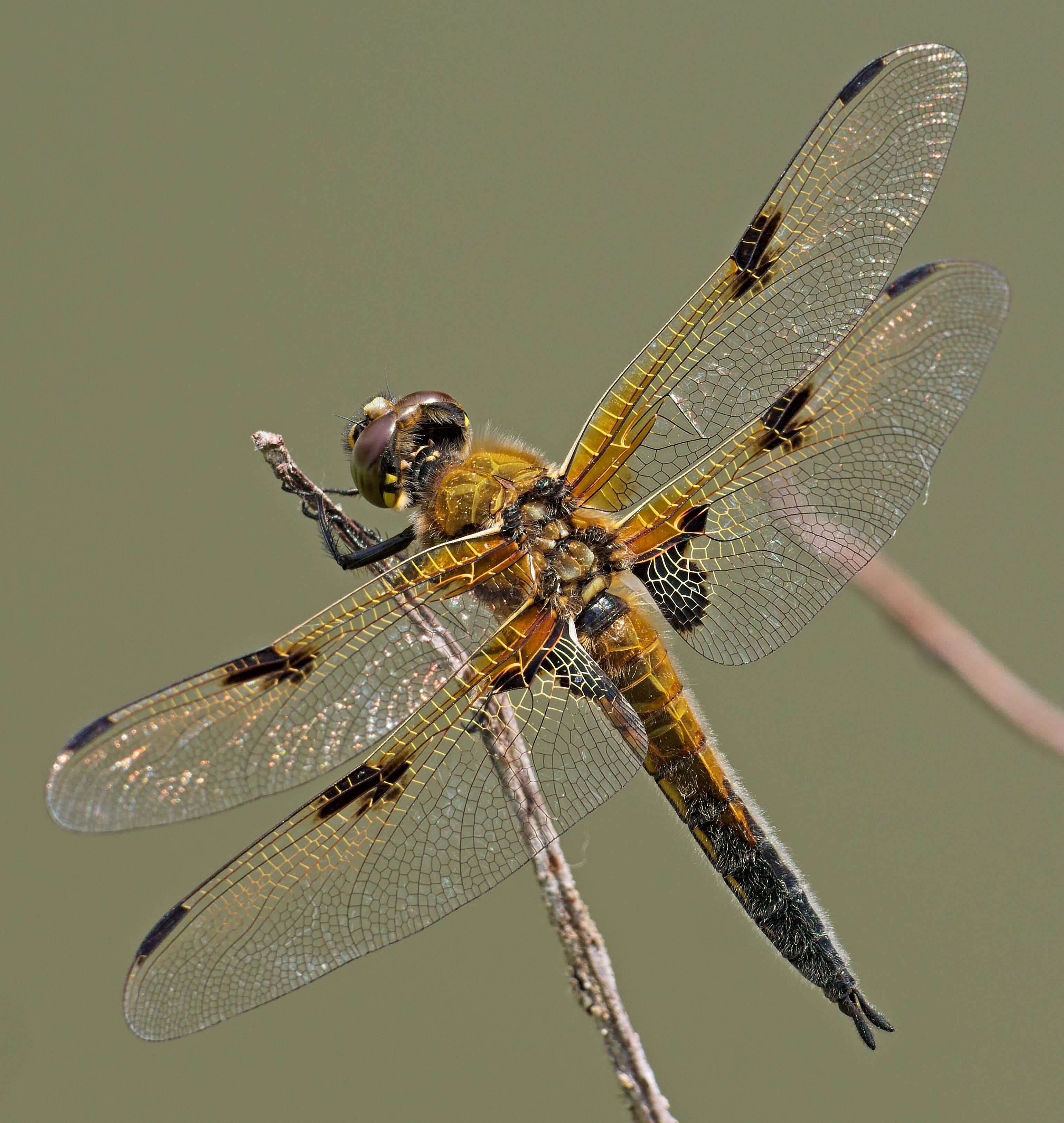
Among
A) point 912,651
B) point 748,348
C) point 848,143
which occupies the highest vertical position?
point 848,143

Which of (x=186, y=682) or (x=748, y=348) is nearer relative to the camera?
(x=186, y=682)

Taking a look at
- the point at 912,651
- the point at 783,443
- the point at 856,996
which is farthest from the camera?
the point at 912,651

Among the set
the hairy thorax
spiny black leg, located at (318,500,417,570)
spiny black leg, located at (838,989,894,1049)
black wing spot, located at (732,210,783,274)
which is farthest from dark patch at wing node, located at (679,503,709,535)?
spiny black leg, located at (838,989,894,1049)

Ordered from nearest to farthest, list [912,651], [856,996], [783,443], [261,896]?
[261,896] → [856,996] → [783,443] → [912,651]

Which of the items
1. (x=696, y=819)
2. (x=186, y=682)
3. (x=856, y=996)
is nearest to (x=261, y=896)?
(x=186, y=682)

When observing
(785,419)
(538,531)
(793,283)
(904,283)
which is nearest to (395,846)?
(538,531)

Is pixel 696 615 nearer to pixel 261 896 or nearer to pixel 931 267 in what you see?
pixel 931 267

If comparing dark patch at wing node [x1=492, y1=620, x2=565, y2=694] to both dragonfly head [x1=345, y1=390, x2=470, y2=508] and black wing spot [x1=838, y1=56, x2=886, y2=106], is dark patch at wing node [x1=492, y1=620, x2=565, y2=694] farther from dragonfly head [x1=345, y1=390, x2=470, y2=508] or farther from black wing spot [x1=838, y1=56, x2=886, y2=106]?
black wing spot [x1=838, y1=56, x2=886, y2=106]

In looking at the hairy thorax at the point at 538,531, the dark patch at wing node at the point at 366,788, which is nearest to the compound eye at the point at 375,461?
the hairy thorax at the point at 538,531
